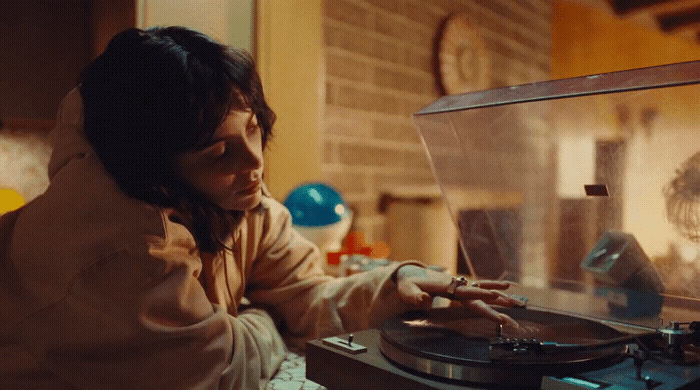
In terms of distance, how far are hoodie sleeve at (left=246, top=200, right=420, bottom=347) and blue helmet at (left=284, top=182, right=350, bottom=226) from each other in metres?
0.45

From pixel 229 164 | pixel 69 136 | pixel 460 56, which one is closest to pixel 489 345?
pixel 229 164

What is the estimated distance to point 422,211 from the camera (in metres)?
2.52

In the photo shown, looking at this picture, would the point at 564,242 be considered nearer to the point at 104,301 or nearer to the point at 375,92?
the point at 104,301

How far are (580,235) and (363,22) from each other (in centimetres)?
163

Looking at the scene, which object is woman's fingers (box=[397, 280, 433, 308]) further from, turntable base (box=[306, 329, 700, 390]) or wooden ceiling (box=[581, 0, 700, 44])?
wooden ceiling (box=[581, 0, 700, 44])

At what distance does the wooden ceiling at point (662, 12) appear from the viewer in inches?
157

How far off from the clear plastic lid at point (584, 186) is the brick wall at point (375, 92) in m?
1.14

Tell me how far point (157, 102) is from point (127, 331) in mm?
313

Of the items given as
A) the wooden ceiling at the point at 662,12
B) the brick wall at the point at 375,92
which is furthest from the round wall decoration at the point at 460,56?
the wooden ceiling at the point at 662,12

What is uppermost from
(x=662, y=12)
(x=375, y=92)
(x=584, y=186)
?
(x=662, y=12)

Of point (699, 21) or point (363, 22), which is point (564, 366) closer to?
point (363, 22)

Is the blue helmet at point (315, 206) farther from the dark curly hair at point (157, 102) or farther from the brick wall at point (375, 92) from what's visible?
the dark curly hair at point (157, 102)

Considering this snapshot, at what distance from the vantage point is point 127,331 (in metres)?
0.75

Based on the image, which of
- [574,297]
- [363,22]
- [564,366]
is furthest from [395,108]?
[564,366]
